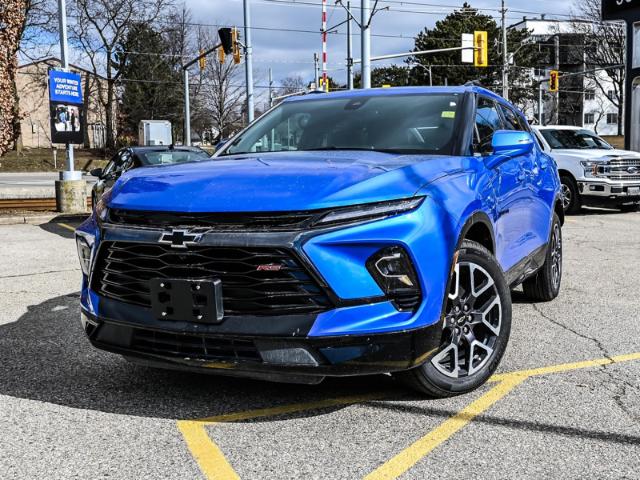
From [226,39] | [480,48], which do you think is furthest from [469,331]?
[480,48]

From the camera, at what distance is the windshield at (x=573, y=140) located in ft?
52.3

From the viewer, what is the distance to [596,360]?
4.46 meters

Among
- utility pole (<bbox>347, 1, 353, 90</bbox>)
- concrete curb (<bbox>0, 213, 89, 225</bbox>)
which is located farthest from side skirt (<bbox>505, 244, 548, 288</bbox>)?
utility pole (<bbox>347, 1, 353, 90</bbox>)

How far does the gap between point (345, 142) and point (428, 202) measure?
129 cm

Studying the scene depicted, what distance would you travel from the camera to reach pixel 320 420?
344 centimetres

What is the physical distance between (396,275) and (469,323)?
82 cm

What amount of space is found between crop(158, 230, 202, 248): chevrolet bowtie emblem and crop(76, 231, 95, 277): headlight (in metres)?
0.70

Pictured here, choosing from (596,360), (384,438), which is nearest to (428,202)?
(384,438)

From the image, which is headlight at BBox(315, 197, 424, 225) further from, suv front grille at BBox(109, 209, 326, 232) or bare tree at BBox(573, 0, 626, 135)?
bare tree at BBox(573, 0, 626, 135)

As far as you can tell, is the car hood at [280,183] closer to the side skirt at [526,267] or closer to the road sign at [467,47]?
the side skirt at [526,267]

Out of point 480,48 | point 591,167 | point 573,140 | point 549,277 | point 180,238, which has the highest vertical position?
point 480,48

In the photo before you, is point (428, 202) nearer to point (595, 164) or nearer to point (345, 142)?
point (345, 142)

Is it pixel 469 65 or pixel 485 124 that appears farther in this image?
pixel 469 65

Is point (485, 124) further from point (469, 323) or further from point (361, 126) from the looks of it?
point (469, 323)
